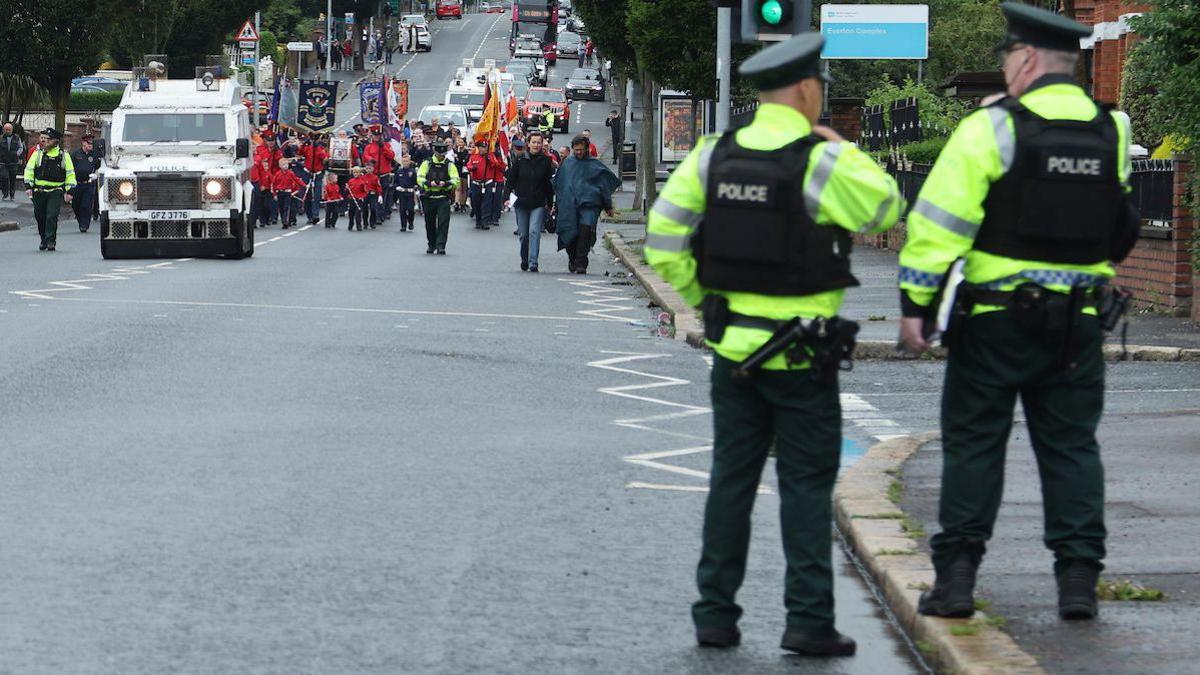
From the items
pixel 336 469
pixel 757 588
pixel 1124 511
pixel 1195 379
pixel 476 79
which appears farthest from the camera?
pixel 476 79

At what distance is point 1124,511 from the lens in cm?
865

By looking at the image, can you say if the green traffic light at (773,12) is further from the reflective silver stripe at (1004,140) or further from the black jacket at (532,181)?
the black jacket at (532,181)

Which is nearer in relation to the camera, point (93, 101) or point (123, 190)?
point (123, 190)

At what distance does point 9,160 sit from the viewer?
49.9 m

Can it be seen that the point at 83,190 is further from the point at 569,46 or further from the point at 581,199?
the point at 569,46

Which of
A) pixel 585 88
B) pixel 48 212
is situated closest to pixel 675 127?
pixel 48 212

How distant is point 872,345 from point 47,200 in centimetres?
1910

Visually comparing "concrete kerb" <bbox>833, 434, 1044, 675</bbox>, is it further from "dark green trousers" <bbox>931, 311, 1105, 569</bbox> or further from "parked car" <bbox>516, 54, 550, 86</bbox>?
"parked car" <bbox>516, 54, 550, 86</bbox>

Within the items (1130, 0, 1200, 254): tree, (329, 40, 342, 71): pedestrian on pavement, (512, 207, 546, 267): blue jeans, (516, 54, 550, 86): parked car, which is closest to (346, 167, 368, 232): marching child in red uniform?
(512, 207, 546, 267): blue jeans

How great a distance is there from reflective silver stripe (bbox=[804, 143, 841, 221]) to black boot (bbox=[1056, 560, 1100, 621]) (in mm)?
1381

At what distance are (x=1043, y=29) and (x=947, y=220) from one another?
66cm

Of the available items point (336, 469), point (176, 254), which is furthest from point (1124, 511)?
point (176, 254)

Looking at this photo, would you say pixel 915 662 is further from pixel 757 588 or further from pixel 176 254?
pixel 176 254

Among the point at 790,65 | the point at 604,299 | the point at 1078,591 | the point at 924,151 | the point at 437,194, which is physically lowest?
the point at 604,299
